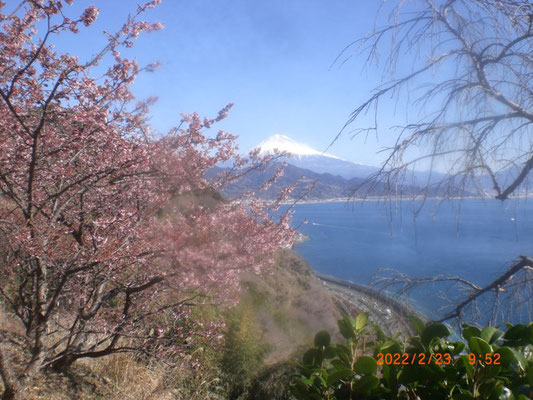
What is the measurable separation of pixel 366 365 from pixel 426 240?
731cm

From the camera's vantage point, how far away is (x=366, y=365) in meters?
1.36

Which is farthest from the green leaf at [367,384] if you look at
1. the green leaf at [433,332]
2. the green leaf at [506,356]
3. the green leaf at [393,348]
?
the green leaf at [506,356]

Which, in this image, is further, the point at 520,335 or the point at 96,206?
the point at 96,206

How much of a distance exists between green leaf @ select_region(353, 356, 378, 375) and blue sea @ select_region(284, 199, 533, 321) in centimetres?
120

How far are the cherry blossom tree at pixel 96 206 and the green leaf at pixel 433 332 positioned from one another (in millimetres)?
1626

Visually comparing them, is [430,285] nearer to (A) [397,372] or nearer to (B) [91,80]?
(A) [397,372]

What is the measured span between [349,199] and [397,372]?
1289 mm

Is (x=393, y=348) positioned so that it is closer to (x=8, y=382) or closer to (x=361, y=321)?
(x=361, y=321)

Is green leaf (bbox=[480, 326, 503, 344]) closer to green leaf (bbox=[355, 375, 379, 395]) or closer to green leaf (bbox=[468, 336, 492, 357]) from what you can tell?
green leaf (bbox=[468, 336, 492, 357])

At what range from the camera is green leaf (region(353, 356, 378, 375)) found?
1.35 m

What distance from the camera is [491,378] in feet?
3.96

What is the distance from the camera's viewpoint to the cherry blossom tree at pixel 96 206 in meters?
2.38

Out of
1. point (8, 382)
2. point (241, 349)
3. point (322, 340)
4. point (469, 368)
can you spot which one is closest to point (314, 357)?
point (322, 340)

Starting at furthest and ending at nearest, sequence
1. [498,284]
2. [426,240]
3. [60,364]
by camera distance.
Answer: [426,240] < [60,364] < [498,284]
